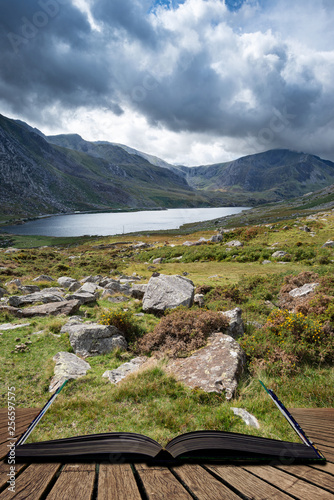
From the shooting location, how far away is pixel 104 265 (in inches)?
1458

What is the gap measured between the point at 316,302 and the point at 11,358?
12708 mm

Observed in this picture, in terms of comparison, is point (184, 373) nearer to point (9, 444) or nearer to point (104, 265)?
point (9, 444)

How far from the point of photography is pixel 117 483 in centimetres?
211

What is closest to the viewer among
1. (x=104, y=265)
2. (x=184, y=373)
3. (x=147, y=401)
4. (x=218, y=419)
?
(x=218, y=419)

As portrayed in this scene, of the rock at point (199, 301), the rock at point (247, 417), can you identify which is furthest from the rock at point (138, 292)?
the rock at point (247, 417)

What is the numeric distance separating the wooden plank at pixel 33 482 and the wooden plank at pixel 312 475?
226 cm

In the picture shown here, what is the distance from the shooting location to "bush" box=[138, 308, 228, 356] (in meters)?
8.99

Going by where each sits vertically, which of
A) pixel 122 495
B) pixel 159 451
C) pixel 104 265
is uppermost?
pixel 122 495

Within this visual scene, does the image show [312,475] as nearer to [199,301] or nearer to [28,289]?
[199,301]

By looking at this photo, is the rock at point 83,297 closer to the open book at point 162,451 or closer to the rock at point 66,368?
the rock at point 66,368

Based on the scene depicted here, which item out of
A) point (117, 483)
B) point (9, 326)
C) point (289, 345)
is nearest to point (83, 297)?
point (9, 326)

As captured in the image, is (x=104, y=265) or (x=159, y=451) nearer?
(x=159, y=451)

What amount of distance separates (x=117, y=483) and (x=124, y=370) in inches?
251

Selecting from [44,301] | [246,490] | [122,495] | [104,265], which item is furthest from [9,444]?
[104,265]
